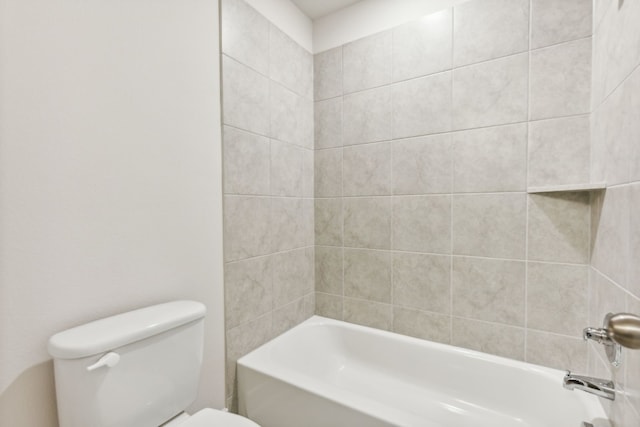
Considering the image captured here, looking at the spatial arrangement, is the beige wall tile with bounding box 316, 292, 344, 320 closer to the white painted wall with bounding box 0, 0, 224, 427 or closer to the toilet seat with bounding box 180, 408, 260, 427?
the white painted wall with bounding box 0, 0, 224, 427

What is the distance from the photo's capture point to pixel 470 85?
5.01ft

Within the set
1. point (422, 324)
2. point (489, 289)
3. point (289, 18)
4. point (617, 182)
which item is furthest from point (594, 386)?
point (289, 18)

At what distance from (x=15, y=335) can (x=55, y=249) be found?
242 millimetres

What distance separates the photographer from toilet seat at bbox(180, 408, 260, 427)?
1.04 metres

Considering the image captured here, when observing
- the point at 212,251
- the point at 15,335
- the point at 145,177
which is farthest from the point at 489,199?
the point at 15,335

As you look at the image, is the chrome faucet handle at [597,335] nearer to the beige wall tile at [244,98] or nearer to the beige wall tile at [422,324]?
the beige wall tile at [422,324]

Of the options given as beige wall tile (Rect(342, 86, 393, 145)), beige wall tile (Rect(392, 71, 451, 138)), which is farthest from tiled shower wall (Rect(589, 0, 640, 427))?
beige wall tile (Rect(342, 86, 393, 145))

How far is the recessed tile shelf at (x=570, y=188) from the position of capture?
1.12m

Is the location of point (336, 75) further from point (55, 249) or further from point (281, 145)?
point (55, 249)

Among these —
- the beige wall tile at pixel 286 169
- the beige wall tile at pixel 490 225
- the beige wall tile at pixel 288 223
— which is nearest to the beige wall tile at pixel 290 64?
the beige wall tile at pixel 286 169

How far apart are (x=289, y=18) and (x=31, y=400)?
206cm

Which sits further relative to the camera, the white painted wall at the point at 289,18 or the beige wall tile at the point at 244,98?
the white painted wall at the point at 289,18

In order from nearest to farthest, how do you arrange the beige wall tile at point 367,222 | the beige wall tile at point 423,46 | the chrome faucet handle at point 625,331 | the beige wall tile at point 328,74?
the chrome faucet handle at point 625,331 < the beige wall tile at point 423,46 < the beige wall tile at point 367,222 < the beige wall tile at point 328,74

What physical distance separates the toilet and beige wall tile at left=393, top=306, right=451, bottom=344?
103 centimetres
